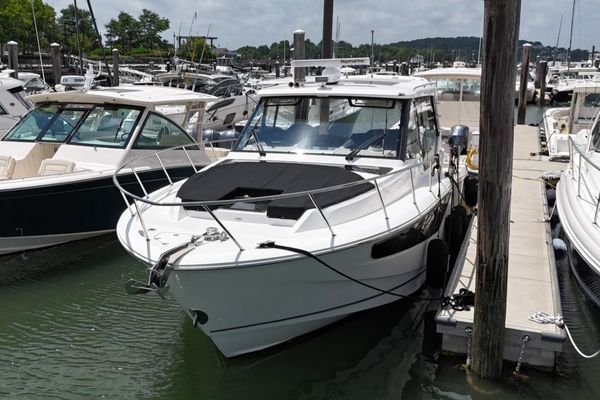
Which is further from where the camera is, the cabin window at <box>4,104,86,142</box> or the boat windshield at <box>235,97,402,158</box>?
the cabin window at <box>4,104,86,142</box>

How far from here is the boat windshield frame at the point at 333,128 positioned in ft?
22.0

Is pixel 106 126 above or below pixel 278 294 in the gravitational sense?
above

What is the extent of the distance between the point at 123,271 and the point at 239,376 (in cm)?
332

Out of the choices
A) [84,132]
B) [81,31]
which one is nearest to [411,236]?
[84,132]

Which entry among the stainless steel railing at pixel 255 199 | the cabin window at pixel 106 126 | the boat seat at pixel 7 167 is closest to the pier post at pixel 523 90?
the stainless steel railing at pixel 255 199

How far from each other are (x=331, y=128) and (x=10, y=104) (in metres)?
10.8

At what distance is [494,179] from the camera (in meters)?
5.05

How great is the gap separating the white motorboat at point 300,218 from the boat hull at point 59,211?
7.49 feet

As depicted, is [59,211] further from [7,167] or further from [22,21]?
[22,21]

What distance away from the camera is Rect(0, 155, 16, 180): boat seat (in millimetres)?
8703

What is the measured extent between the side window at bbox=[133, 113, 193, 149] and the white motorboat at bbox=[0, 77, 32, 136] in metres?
6.34

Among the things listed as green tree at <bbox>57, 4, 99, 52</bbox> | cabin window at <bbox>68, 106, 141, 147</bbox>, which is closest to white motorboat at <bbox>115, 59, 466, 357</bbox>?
cabin window at <bbox>68, 106, 141, 147</bbox>

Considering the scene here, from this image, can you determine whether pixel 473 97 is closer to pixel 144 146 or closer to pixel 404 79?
pixel 404 79

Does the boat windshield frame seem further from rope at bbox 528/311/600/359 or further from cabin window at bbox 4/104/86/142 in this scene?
cabin window at bbox 4/104/86/142
